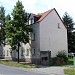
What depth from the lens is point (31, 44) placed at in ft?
152

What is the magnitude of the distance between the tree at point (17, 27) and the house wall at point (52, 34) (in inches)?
112

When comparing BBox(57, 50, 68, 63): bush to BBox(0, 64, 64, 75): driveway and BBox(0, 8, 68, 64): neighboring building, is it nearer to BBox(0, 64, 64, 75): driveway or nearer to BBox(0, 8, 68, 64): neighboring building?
BBox(0, 8, 68, 64): neighboring building

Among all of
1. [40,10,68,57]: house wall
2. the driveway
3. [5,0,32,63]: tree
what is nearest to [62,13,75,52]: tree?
[40,10,68,57]: house wall

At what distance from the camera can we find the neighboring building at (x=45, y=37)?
4372cm

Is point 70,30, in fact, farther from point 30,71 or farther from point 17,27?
point 30,71

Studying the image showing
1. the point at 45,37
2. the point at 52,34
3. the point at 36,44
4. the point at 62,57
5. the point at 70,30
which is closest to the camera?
the point at 62,57

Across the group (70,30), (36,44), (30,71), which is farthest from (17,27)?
(70,30)

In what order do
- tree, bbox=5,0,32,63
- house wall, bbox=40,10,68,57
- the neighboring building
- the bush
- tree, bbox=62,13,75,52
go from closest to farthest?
tree, bbox=5,0,32,63
the bush
the neighboring building
house wall, bbox=40,10,68,57
tree, bbox=62,13,75,52

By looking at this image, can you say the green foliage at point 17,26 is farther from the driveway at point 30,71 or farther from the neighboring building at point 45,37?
the driveway at point 30,71

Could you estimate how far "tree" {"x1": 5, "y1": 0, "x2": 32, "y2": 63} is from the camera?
41.6m

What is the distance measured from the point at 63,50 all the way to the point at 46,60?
6.95 metres

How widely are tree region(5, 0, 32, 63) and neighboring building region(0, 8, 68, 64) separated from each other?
2.08 meters

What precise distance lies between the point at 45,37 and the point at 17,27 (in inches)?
208

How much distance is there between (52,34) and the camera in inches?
1785
